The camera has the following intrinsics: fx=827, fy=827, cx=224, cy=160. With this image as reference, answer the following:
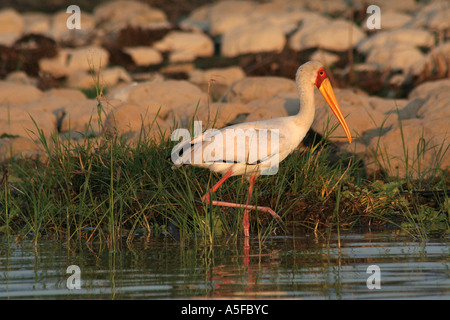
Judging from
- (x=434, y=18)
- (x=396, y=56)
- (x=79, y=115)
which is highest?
(x=434, y=18)

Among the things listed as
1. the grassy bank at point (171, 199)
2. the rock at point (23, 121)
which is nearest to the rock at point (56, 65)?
the rock at point (23, 121)

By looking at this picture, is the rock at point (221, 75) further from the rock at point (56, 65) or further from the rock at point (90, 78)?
the rock at point (56, 65)

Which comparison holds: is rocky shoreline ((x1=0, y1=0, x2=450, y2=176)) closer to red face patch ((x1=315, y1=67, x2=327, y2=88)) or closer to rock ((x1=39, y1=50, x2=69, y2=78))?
rock ((x1=39, y1=50, x2=69, y2=78))

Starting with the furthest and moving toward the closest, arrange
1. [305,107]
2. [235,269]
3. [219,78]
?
[219,78], [305,107], [235,269]

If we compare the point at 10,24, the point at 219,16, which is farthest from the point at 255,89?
the point at 10,24

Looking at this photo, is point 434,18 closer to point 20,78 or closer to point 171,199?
point 20,78

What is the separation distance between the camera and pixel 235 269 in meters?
6.12

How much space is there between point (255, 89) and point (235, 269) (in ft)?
27.0

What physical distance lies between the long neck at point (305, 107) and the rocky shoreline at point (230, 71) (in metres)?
0.61

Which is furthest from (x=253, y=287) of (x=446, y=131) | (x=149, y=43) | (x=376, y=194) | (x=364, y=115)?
(x=149, y=43)

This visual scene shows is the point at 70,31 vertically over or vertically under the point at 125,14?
under

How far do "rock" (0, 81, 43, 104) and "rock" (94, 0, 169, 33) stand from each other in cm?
1835

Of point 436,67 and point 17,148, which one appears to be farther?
point 436,67

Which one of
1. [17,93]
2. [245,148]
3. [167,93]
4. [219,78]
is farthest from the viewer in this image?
[219,78]
